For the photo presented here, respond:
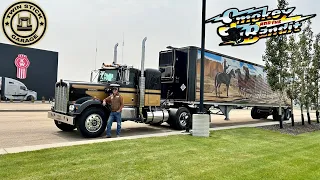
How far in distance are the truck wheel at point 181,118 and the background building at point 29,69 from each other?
1409 inches

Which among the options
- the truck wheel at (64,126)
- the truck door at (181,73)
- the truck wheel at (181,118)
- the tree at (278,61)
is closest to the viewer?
the truck wheel at (64,126)

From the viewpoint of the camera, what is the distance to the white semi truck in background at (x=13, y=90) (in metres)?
41.2

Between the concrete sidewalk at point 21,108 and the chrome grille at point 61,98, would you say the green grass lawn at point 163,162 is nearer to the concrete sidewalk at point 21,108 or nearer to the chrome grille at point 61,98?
the chrome grille at point 61,98

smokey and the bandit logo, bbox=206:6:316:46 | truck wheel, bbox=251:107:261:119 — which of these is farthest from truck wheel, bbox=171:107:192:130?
truck wheel, bbox=251:107:261:119

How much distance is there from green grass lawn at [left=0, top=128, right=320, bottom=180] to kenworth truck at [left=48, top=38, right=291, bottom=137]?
2.18 m

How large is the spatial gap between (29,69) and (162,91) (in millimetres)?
38755

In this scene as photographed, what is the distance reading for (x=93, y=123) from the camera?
10.1 metres

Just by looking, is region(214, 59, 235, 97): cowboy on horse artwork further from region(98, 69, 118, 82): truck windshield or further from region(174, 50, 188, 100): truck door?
region(98, 69, 118, 82): truck windshield

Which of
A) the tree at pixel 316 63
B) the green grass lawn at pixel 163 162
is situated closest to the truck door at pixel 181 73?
the green grass lawn at pixel 163 162

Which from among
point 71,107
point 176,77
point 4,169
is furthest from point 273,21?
point 4,169

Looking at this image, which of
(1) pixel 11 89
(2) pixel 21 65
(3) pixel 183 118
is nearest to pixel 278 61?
(3) pixel 183 118

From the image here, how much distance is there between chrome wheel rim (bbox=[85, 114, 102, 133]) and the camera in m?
9.96

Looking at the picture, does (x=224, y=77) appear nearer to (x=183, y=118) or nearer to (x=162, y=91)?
(x=162, y=91)

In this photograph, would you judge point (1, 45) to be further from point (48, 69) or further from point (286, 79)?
point (286, 79)
